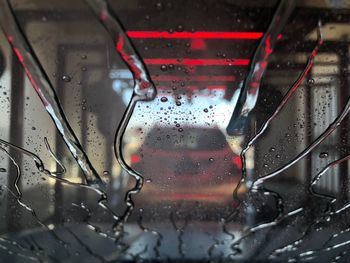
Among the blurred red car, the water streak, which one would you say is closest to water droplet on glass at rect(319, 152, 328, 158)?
the blurred red car

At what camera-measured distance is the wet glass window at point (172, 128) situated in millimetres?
1651

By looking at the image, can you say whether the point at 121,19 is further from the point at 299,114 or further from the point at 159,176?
the point at 299,114

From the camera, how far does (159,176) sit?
1.79 m

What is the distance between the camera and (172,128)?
175 cm

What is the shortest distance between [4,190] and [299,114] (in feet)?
3.89

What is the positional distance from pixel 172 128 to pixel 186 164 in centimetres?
15

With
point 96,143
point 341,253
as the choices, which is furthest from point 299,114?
point 96,143

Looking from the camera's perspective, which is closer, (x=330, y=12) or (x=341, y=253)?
(x=330, y=12)

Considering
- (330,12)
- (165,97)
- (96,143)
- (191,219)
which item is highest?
(330,12)

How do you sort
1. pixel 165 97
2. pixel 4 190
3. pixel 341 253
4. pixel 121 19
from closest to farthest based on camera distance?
pixel 121 19 → pixel 165 97 → pixel 4 190 → pixel 341 253

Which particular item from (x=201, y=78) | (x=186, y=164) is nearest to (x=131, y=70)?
(x=201, y=78)

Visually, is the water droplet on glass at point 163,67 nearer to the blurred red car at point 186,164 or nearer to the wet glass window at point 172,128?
the wet glass window at point 172,128

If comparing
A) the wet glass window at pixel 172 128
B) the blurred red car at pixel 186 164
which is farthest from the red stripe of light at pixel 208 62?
the blurred red car at pixel 186 164

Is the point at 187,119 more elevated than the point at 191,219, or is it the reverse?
the point at 187,119
